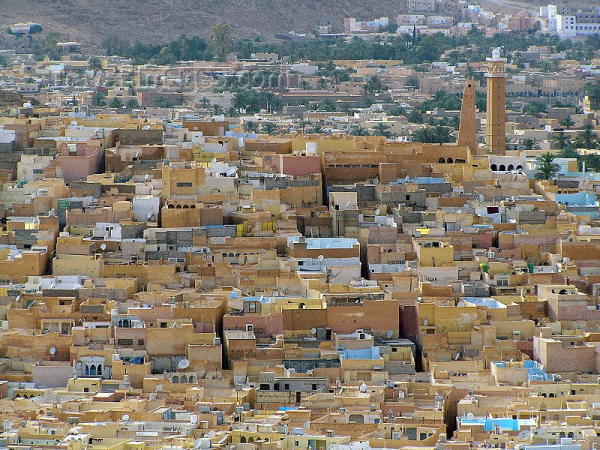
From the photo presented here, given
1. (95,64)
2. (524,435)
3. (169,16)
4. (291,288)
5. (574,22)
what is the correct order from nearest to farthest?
1. (524,435)
2. (291,288)
3. (95,64)
4. (169,16)
5. (574,22)

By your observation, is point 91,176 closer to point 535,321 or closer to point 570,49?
point 535,321

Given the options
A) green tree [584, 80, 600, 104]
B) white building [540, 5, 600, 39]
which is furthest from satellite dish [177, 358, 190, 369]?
white building [540, 5, 600, 39]

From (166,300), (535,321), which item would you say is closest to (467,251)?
(535,321)

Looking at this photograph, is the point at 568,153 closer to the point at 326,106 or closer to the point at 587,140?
the point at 587,140

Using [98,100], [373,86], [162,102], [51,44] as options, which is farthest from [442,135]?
[51,44]

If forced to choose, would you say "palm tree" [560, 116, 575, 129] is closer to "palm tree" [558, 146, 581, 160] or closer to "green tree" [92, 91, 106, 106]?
"palm tree" [558, 146, 581, 160]
